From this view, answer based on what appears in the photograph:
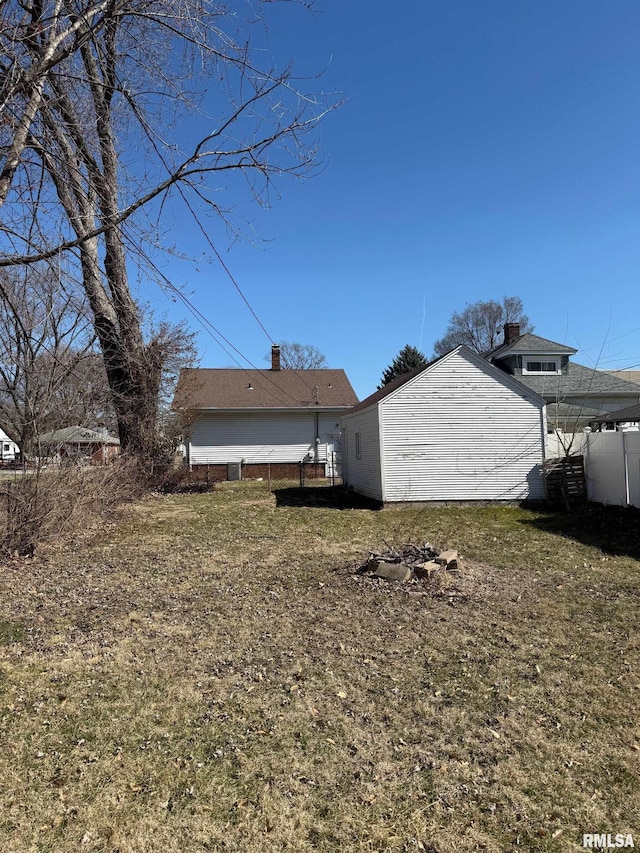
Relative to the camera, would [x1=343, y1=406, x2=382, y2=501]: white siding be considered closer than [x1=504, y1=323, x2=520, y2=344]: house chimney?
Yes

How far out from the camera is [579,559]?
26.9ft

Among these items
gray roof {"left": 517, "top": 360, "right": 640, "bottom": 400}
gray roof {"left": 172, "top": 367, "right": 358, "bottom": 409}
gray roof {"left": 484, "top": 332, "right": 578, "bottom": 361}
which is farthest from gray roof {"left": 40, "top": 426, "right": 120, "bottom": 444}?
gray roof {"left": 484, "top": 332, "right": 578, "bottom": 361}

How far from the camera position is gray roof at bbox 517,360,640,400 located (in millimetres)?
22250

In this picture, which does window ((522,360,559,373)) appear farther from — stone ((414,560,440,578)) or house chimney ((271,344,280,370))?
stone ((414,560,440,578))

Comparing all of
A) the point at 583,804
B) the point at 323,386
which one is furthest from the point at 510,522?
the point at 323,386

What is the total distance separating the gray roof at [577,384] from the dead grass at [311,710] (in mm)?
16431

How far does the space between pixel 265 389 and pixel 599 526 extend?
16308 millimetres

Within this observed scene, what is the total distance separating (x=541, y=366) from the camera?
2347cm

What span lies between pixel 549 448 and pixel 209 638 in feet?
39.8

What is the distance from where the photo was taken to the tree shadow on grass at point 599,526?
9102 millimetres

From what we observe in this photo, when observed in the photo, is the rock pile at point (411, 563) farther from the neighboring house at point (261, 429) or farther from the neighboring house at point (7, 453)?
the neighboring house at point (261, 429)

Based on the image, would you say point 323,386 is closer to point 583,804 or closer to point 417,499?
point 417,499

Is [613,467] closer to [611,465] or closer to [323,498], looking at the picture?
[611,465]

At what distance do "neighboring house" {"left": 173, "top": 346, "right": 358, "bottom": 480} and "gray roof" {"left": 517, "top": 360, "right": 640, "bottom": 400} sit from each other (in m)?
8.20
